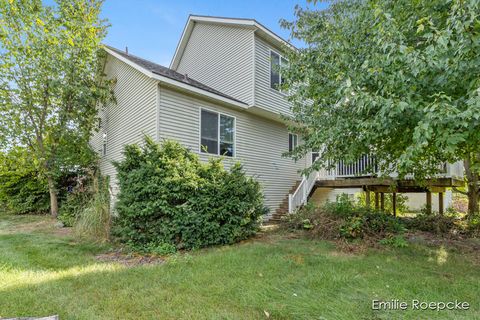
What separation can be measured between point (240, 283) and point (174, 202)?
292 centimetres

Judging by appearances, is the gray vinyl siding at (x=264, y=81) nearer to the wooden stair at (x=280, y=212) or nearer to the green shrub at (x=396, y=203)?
the wooden stair at (x=280, y=212)

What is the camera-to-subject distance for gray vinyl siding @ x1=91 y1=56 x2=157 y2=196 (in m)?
8.84

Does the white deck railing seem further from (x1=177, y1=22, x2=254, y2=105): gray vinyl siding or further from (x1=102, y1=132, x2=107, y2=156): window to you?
(x1=102, y1=132, x2=107, y2=156): window

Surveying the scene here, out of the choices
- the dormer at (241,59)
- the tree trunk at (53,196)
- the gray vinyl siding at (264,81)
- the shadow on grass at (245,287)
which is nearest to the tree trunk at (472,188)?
the shadow on grass at (245,287)

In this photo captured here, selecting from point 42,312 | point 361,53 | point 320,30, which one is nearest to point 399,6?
point 361,53

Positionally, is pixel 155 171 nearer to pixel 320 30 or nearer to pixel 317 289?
pixel 317 289

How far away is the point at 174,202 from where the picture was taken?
21.0 ft

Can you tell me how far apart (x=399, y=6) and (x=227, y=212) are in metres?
5.09

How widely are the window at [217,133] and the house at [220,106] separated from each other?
0.11 ft

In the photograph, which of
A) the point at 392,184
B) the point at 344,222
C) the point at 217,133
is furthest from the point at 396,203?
the point at 217,133

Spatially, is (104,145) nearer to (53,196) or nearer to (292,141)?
(53,196)

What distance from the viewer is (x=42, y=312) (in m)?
3.22

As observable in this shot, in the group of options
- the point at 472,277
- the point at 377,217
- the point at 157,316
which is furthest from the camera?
the point at 377,217

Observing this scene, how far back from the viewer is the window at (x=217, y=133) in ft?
30.9
